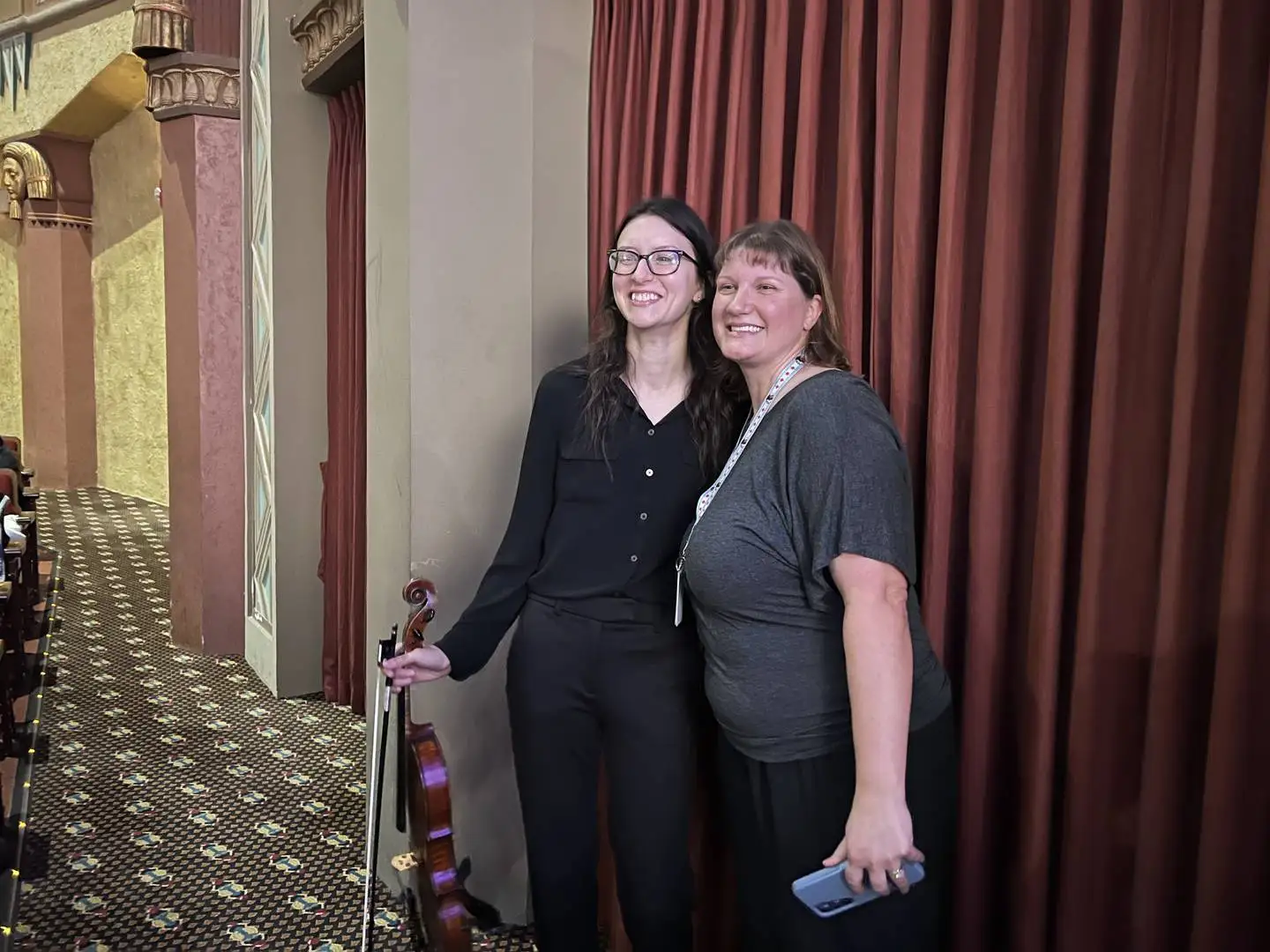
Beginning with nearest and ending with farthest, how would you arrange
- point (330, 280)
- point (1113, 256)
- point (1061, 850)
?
point (1113, 256) < point (1061, 850) < point (330, 280)

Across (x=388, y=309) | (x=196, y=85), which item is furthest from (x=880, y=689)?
(x=196, y=85)

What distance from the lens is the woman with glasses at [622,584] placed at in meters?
1.97

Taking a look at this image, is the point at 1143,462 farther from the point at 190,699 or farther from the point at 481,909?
the point at 190,699

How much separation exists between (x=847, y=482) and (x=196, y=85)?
477 centimetres

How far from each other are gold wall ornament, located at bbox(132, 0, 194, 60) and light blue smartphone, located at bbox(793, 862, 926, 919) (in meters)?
5.02

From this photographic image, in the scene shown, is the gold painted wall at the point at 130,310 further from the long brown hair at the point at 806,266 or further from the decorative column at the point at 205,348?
the long brown hair at the point at 806,266

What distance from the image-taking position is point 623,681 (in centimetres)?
199

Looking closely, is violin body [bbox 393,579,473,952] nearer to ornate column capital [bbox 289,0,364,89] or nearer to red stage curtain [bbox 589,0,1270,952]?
red stage curtain [bbox 589,0,1270,952]

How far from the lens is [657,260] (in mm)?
1918

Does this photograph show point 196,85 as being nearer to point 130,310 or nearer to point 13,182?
point 130,310

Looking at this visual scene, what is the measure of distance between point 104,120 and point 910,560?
34.8 feet

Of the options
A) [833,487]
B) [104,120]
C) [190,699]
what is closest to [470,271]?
[833,487]

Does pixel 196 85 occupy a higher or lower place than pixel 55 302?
higher

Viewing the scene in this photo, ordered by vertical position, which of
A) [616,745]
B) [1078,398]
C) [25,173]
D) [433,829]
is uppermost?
[25,173]
